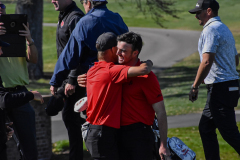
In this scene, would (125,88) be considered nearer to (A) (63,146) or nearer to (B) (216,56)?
(B) (216,56)

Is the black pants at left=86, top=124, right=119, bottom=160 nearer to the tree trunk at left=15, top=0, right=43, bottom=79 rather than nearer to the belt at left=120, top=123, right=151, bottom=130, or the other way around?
the belt at left=120, top=123, right=151, bottom=130

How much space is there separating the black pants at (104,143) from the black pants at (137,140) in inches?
3.6

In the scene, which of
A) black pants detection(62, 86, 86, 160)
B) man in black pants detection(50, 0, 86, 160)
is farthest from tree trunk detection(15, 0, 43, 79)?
black pants detection(62, 86, 86, 160)

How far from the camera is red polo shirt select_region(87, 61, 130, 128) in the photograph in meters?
3.59

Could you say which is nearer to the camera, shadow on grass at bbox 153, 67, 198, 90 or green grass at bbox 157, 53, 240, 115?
green grass at bbox 157, 53, 240, 115

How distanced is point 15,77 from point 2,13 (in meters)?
0.75

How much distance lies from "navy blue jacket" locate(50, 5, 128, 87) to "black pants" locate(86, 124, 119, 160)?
42.7 inches

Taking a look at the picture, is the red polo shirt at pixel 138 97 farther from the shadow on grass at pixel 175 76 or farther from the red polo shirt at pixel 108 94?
the shadow on grass at pixel 175 76

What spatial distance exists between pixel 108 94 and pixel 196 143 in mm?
3445

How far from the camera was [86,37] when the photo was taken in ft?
14.5

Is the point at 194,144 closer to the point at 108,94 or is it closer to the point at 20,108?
the point at 20,108

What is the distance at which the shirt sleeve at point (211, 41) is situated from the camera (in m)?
4.65

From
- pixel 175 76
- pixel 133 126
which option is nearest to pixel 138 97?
pixel 133 126

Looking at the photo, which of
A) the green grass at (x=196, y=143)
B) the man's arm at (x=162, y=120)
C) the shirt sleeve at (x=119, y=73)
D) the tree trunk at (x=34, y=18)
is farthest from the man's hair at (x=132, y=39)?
the tree trunk at (x=34, y=18)
